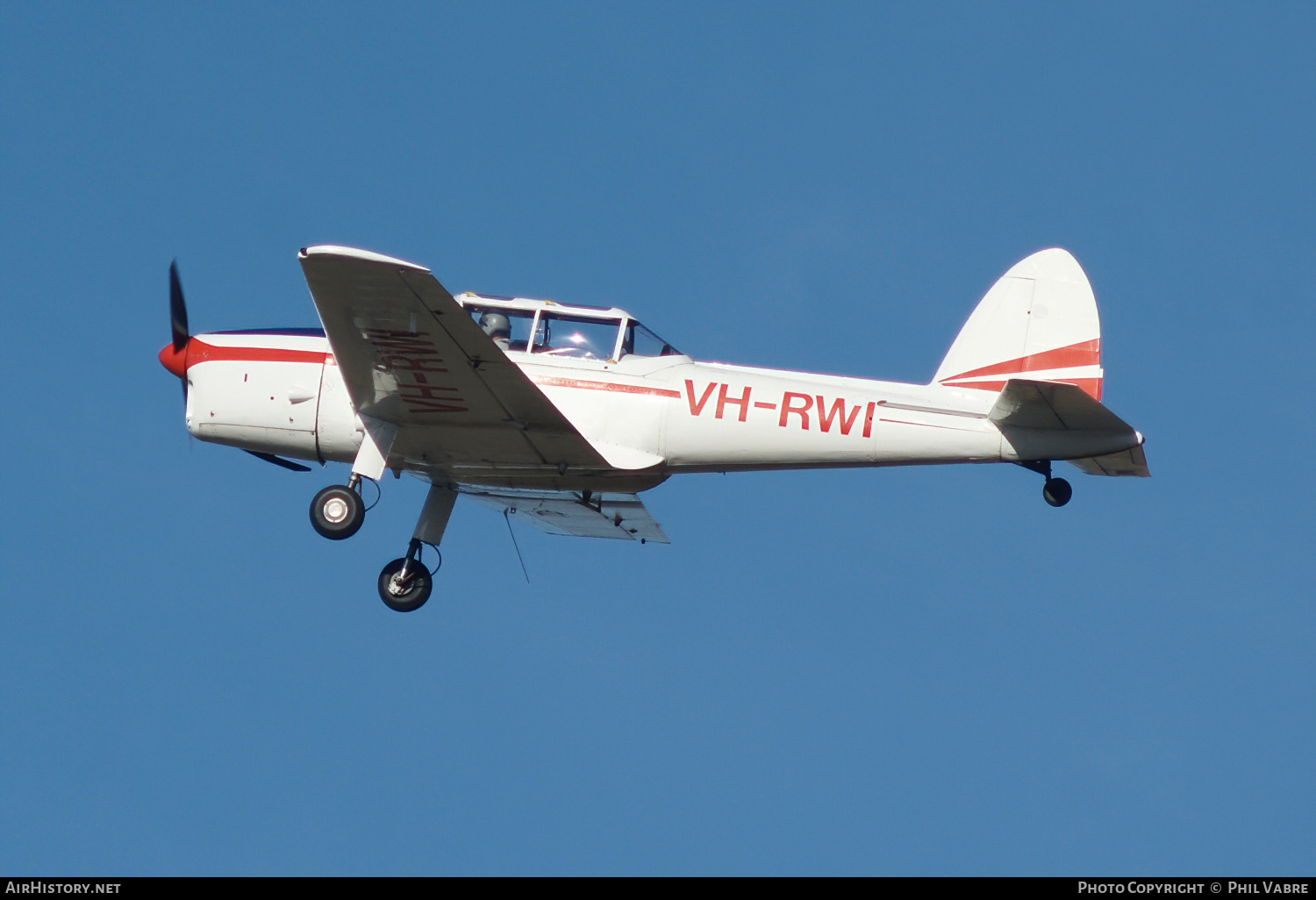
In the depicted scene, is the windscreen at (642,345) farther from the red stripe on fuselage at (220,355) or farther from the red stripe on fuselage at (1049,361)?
the red stripe on fuselage at (220,355)

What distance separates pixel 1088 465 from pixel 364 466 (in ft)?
20.6

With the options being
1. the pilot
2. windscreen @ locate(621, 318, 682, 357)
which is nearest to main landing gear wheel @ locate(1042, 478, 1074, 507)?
windscreen @ locate(621, 318, 682, 357)

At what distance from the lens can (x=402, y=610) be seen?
14.2 meters

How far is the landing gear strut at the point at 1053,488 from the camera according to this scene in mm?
12798

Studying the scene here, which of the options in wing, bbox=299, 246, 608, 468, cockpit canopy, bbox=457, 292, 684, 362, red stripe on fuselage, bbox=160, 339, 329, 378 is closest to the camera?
wing, bbox=299, 246, 608, 468

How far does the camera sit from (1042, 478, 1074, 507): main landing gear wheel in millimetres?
12797

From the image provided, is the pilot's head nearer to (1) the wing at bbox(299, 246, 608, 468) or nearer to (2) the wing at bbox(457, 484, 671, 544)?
(1) the wing at bbox(299, 246, 608, 468)

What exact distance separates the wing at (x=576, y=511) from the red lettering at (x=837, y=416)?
2636 mm

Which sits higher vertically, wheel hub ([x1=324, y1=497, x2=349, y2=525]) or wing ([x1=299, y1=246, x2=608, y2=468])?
wing ([x1=299, y1=246, x2=608, y2=468])

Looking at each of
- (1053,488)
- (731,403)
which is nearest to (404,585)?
(731,403)

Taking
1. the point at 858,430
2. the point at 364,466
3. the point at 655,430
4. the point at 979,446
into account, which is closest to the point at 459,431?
the point at 364,466

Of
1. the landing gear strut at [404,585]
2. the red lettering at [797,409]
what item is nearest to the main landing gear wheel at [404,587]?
the landing gear strut at [404,585]

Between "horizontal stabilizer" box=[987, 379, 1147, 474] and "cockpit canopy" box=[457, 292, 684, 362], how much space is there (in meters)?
3.13
